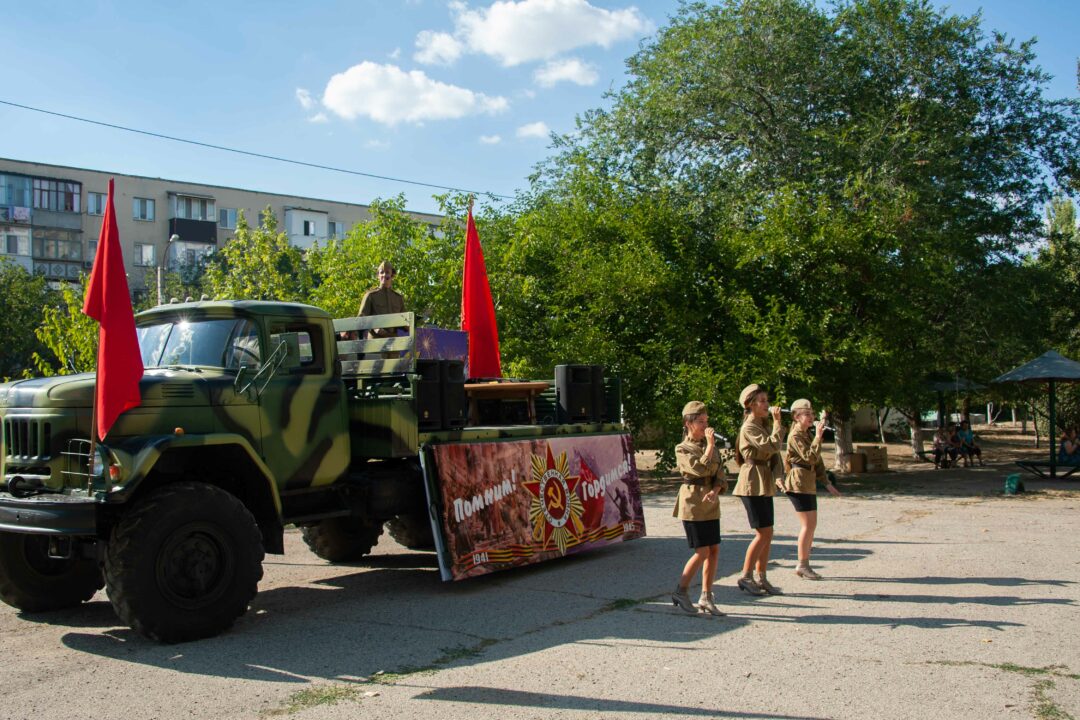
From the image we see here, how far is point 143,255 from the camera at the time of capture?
176 ft

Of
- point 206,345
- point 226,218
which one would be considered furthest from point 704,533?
point 226,218

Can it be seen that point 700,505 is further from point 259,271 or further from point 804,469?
point 259,271

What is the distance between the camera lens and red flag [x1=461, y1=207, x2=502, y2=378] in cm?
1194

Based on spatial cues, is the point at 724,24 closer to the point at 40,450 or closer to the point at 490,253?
the point at 490,253

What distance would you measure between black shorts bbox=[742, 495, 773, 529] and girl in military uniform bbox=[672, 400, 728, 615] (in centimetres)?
71

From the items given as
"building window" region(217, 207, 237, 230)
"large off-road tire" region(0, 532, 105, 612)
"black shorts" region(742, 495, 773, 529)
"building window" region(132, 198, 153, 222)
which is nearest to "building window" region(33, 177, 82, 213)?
"building window" region(132, 198, 153, 222)

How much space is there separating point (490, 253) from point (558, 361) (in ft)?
9.46

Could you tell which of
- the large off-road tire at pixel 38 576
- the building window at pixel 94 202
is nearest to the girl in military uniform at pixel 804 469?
the large off-road tire at pixel 38 576

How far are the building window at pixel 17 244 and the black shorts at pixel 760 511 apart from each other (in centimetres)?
4963

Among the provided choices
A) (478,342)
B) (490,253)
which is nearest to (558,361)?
(490,253)

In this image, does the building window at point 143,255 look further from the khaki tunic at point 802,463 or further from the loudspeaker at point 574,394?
the khaki tunic at point 802,463

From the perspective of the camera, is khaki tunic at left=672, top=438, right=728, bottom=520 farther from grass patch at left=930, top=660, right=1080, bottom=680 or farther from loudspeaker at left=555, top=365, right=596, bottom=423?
loudspeaker at left=555, top=365, right=596, bottom=423

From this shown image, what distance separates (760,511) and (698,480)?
943mm

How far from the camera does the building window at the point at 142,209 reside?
176 feet
